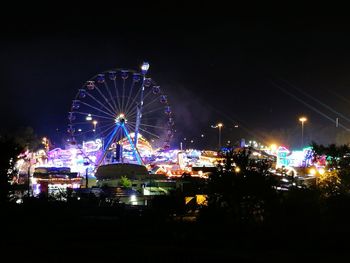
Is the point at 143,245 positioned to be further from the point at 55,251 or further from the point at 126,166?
the point at 126,166

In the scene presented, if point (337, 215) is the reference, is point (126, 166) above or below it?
above

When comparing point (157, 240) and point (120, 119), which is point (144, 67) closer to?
point (120, 119)

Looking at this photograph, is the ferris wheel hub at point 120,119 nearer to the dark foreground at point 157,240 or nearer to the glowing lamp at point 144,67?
the glowing lamp at point 144,67

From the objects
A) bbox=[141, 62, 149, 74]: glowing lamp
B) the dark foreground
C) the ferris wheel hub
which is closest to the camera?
the dark foreground

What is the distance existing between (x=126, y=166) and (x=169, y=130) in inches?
273

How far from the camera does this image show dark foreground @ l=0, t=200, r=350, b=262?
10.8 m

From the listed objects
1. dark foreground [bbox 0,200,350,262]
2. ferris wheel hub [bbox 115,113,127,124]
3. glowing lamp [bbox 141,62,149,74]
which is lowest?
dark foreground [bbox 0,200,350,262]

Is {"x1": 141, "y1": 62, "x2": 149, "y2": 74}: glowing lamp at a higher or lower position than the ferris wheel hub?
higher

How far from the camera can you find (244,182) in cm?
1475

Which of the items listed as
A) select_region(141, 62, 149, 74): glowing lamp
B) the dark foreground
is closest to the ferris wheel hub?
select_region(141, 62, 149, 74): glowing lamp

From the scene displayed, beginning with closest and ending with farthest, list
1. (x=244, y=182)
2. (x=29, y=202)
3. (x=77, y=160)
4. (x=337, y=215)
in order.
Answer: (x=244, y=182) → (x=337, y=215) → (x=29, y=202) → (x=77, y=160)

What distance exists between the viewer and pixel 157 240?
42.2 ft

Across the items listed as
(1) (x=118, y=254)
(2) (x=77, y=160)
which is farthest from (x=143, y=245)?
(2) (x=77, y=160)

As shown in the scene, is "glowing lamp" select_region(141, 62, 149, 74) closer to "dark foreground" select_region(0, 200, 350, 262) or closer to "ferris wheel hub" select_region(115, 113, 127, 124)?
"ferris wheel hub" select_region(115, 113, 127, 124)
